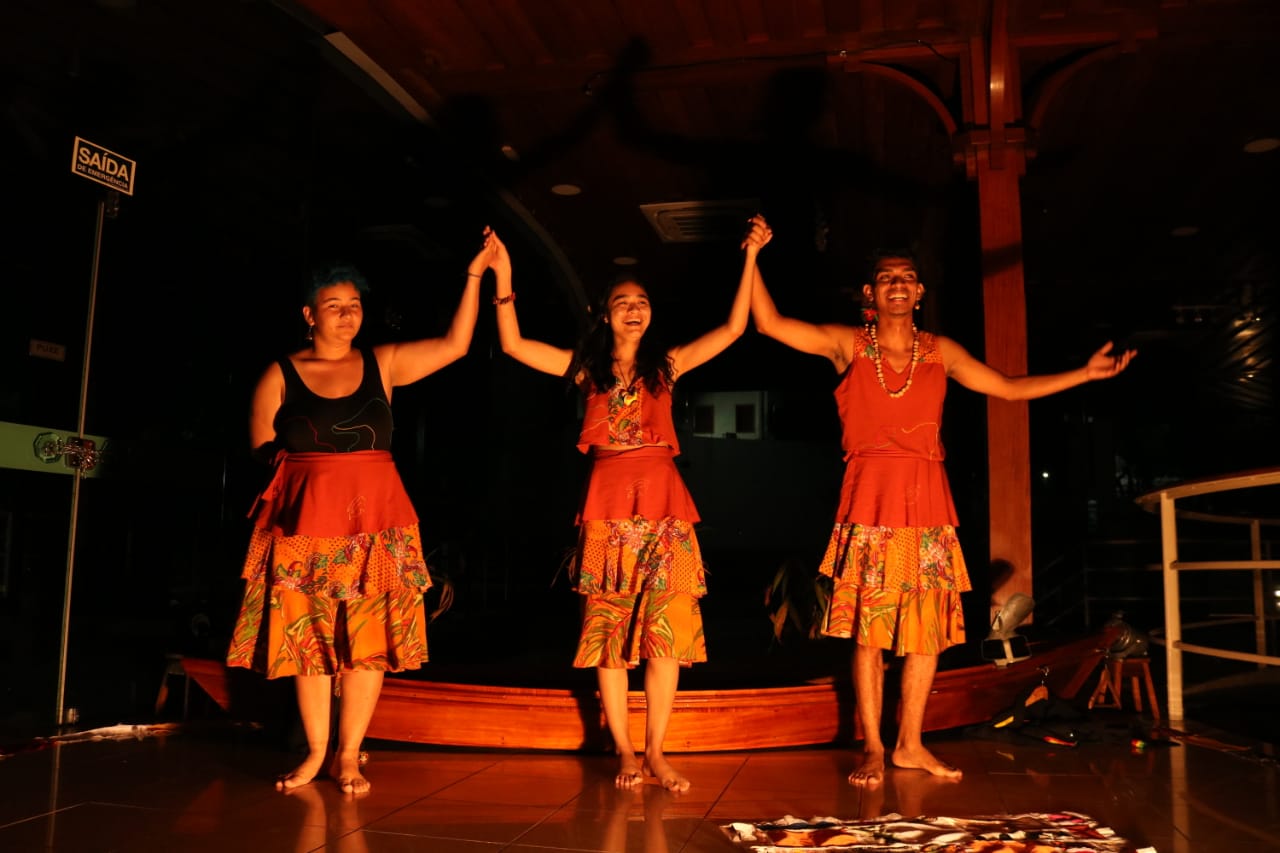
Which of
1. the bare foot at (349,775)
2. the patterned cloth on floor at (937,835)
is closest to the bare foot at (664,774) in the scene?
the patterned cloth on floor at (937,835)

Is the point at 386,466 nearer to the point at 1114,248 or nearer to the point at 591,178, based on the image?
the point at 591,178

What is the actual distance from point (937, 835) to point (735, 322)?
1.59 metres

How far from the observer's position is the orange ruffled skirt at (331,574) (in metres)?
2.99

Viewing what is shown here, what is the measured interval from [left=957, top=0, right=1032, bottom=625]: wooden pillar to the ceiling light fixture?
291 cm

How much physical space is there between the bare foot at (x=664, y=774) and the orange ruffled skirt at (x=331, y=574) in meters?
0.73

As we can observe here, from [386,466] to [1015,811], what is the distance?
6.40 feet

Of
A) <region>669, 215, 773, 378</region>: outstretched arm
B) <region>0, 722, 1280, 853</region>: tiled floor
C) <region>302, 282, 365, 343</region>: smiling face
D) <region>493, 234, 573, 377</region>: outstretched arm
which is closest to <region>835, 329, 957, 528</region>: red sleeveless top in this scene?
<region>669, 215, 773, 378</region>: outstretched arm

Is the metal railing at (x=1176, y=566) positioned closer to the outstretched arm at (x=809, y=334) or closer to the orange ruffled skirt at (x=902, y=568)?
the orange ruffled skirt at (x=902, y=568)

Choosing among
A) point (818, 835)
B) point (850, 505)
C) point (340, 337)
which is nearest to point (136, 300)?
point (340, 337)

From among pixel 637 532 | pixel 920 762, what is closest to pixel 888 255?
pixel 637 532

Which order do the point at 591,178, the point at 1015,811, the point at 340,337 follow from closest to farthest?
1. the point at 1015,811
2. the point at 340,337
3. the point at 591,178

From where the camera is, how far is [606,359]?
3.25 metres

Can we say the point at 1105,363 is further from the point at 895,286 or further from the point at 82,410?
the point at 82,410

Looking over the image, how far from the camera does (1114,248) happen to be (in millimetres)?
8875
